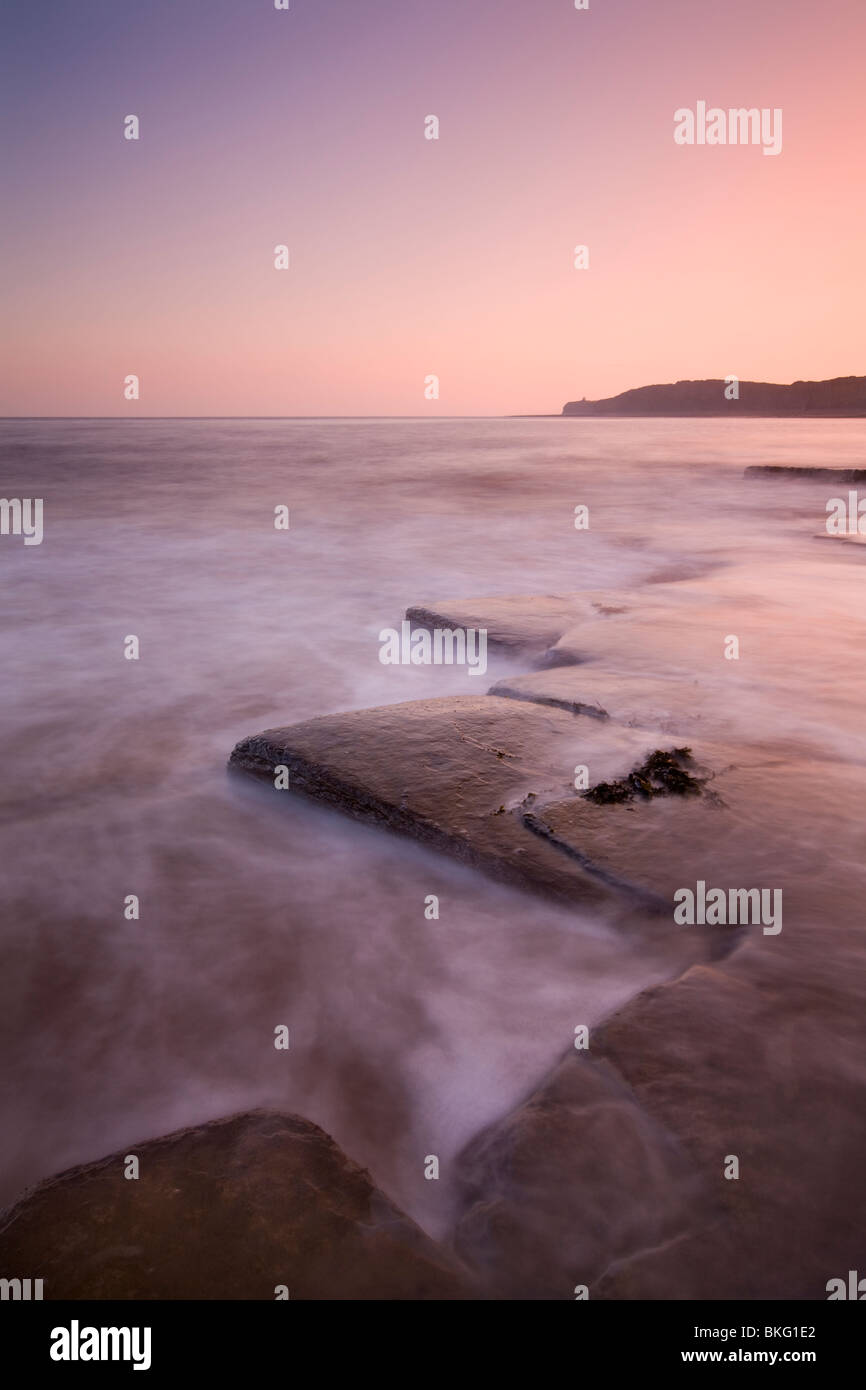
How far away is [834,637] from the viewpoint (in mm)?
5004

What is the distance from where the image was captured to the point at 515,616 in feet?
17.6

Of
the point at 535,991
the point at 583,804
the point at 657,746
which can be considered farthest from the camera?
the point at 657,746

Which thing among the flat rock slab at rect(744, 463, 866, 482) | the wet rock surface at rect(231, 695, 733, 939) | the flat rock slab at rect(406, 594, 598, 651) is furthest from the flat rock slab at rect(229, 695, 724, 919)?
the flat rock slab at rect(744, 463, 866, 482)

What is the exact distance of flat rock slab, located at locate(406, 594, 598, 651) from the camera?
4.98m

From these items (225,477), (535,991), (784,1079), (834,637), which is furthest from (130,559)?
(225,477)

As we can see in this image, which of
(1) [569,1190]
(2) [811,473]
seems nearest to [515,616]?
(1) [569,1190]

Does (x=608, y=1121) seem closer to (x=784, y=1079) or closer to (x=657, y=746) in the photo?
(x=784, y=1079)

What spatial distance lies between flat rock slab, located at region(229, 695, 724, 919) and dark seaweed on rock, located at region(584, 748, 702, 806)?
5 centimetres

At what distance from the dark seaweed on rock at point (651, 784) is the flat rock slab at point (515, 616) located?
6.38 ft

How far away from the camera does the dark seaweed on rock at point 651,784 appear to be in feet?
8.96

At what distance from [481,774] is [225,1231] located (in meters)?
1.72

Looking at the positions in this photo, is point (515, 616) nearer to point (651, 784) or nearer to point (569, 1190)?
point (651, 784)
